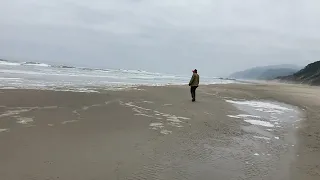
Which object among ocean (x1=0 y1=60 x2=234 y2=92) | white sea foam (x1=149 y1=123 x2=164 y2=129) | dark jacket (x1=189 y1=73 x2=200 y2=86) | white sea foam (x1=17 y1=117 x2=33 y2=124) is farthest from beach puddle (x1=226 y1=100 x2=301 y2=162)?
ocean (x1=0 y1=60 x2=234 y2=92)

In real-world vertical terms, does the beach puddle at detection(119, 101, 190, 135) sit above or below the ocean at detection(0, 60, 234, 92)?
below

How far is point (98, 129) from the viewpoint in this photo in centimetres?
938

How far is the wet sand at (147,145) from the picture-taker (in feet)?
19.7

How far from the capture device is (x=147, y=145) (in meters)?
7.88

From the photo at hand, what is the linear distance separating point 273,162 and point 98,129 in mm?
4955

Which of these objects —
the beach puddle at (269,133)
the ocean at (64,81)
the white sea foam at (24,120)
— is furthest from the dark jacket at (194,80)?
the white sea foam at (24,120)

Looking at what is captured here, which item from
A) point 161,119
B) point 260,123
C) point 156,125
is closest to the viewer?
point 156,125

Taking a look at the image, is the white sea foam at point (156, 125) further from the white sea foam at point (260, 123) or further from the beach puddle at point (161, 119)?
the white sea foam at point (260, 123)

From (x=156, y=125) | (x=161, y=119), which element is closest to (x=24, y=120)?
(x=156, y=125)

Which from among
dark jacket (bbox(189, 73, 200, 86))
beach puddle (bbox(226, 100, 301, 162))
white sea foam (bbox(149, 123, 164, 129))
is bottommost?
beach puddle (bbox(226, 100, 301, 162))

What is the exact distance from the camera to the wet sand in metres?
6.01

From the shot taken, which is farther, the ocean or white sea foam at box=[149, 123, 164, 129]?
the ocean

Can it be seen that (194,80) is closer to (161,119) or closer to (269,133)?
(161,119)

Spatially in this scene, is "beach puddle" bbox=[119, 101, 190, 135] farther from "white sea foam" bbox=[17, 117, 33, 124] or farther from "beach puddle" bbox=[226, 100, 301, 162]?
"white sea foam" bbox=[17, 117, 33, 124]
